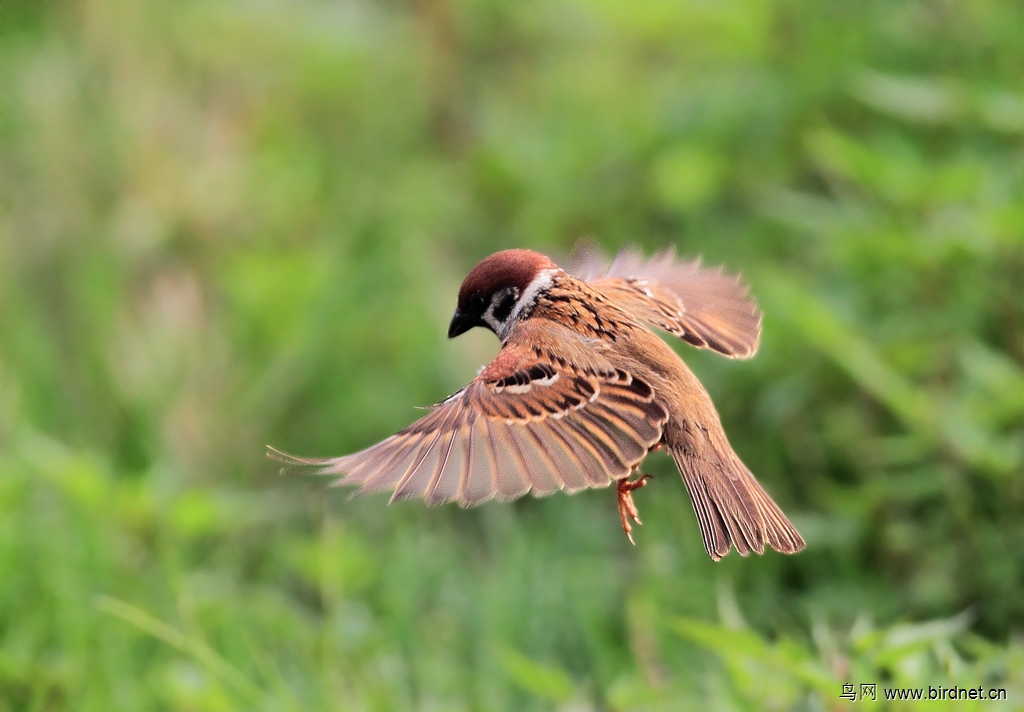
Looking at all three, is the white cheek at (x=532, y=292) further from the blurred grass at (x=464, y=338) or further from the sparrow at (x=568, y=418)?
the blurred grass at (x=464, y=338)

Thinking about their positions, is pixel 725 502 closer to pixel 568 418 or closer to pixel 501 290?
pixel 568 418

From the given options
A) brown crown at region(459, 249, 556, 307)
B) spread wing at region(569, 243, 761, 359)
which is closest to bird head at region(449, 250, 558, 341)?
brown crown at region(459, 249, 556, 307)

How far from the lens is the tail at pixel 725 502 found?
1839 mm

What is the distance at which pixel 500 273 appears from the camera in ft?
6.23

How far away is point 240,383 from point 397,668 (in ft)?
4.85

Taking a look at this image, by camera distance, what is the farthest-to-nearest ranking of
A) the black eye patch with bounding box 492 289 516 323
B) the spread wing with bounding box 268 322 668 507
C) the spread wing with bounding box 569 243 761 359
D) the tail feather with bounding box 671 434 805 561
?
the spread wing with bounding box 569 243 761 359 → the black eye patch with bounding box 492 289 516 323 → the tail feather with bounding box 671 434 805 561 → the spread wing with bounding box 268 322 668 507

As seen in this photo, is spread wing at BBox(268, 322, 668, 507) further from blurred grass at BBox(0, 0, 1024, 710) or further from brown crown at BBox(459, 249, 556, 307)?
blurred grass at BBox(0, 0, 1024, 710)

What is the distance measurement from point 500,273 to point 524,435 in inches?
10.6

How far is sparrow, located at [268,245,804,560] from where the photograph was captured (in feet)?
5.55

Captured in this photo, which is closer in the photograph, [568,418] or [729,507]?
[568,418]

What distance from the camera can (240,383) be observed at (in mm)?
4137

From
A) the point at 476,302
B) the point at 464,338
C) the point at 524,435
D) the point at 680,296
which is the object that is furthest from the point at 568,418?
the point at 464,338

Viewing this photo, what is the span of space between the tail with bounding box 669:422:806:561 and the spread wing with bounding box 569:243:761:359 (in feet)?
0.61

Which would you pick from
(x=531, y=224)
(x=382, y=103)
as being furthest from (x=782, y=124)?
(x=382, y=103)
